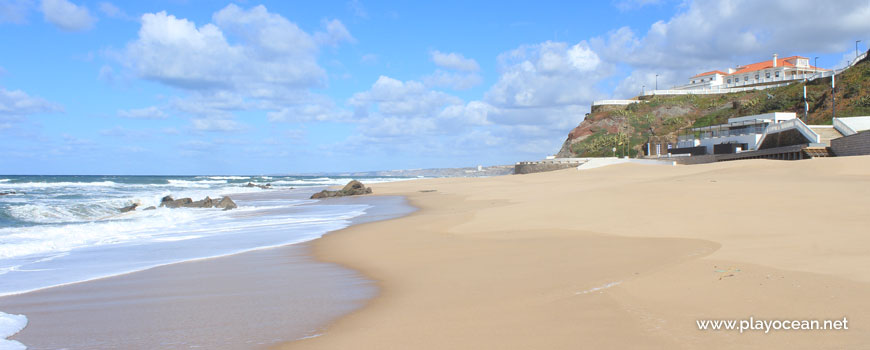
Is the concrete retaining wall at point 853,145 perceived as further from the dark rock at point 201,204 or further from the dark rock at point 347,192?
the dark rock at point 201,204

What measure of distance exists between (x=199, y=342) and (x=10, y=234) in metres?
12.9

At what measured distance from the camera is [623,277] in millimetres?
5164

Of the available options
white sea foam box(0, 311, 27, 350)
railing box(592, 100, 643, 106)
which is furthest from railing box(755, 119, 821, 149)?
railing box(592, 100, 643, 106)

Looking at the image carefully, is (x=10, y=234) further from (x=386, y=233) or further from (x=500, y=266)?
(x=500, y=266)

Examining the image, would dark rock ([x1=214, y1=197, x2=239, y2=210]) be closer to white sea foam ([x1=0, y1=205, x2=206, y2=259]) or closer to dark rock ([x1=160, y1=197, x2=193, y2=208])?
dark rock ([x1=160, y1=197, x2=193, y2=208])

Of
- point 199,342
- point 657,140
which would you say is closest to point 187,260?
point 199,342

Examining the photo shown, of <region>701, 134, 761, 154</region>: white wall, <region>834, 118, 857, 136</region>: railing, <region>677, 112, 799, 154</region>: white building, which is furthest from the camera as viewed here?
<region>677, 112, 799, 154</region>: white building

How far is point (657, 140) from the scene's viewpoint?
210 feet

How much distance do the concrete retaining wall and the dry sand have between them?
1668 cm

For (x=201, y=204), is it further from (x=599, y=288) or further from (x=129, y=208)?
(x=599, y=288)

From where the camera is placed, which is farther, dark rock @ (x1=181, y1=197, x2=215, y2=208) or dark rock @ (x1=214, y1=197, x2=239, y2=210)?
dark rock @ (x1=181, y1=197, x2=215, y2=208)

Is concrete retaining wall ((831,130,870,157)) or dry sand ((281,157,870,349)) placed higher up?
concrete retaining wall ((831,130,870,157))

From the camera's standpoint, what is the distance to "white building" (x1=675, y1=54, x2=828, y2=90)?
262ft

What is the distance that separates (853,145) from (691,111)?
47913mm
